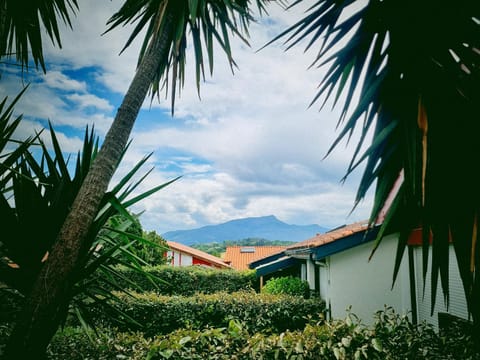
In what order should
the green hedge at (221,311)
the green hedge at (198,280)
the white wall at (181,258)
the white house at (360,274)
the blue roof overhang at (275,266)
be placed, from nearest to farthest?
the white house at (360,274) → the green hedge at (221,311) → the blue roof overhang at (275,266) → the green hedge at (198,280) → the white wall at (181,258)

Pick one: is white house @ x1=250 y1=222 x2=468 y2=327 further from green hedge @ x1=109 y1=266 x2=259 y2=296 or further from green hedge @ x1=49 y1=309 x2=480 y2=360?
green hedge @ x1=109 y1=266 x2=259 y2=296

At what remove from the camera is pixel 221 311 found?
319 inches

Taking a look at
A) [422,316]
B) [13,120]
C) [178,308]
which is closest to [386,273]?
[422,316]

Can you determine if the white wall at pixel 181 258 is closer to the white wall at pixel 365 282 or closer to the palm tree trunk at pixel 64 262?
the white wall at pixel 365 282

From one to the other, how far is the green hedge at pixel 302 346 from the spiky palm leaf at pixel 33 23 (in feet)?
10.0

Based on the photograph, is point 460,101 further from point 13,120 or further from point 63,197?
point 13,120

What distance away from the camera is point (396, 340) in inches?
114

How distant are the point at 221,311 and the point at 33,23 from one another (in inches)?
290

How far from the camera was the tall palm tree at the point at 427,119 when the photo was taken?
6.26ft

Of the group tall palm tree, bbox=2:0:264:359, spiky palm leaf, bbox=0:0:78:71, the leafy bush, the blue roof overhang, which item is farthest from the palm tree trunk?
the blue roof overhang

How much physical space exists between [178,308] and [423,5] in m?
8.39

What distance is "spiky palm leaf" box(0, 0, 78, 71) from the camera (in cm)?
300

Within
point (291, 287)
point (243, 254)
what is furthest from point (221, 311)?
point (243, 254)

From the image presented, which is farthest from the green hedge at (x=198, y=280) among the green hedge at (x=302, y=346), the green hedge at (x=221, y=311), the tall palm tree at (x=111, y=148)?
the tall palm tree at (x=111, y=148)
